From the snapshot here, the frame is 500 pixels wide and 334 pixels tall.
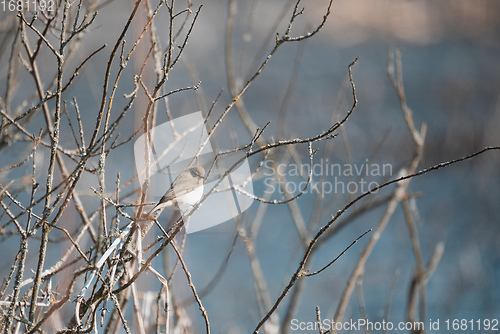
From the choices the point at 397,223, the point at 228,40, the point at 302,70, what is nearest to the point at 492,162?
the point at 397,223

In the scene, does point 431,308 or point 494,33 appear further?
point 494,33

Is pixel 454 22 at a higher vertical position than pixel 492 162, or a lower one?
higher

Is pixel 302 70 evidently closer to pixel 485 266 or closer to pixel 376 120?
pixel 376 120

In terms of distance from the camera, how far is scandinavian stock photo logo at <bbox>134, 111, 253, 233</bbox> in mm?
1607

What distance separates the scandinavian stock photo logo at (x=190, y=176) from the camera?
1607mm

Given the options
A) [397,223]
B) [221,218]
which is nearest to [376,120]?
→ [397,223]

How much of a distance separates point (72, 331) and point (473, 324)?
380 cm

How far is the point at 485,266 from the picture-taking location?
548 cm

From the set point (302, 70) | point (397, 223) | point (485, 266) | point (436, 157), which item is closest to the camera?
point (485, 266)

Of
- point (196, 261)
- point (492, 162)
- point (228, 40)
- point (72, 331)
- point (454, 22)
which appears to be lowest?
point (72, 331)

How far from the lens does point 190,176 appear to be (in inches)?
78.5

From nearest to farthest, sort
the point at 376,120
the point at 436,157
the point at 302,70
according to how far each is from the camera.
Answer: the point at 436,157 → the point at 376,120 → the point at 302,70

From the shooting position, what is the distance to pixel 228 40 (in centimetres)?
263

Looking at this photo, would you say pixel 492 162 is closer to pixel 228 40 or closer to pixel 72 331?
pixel 228 40
